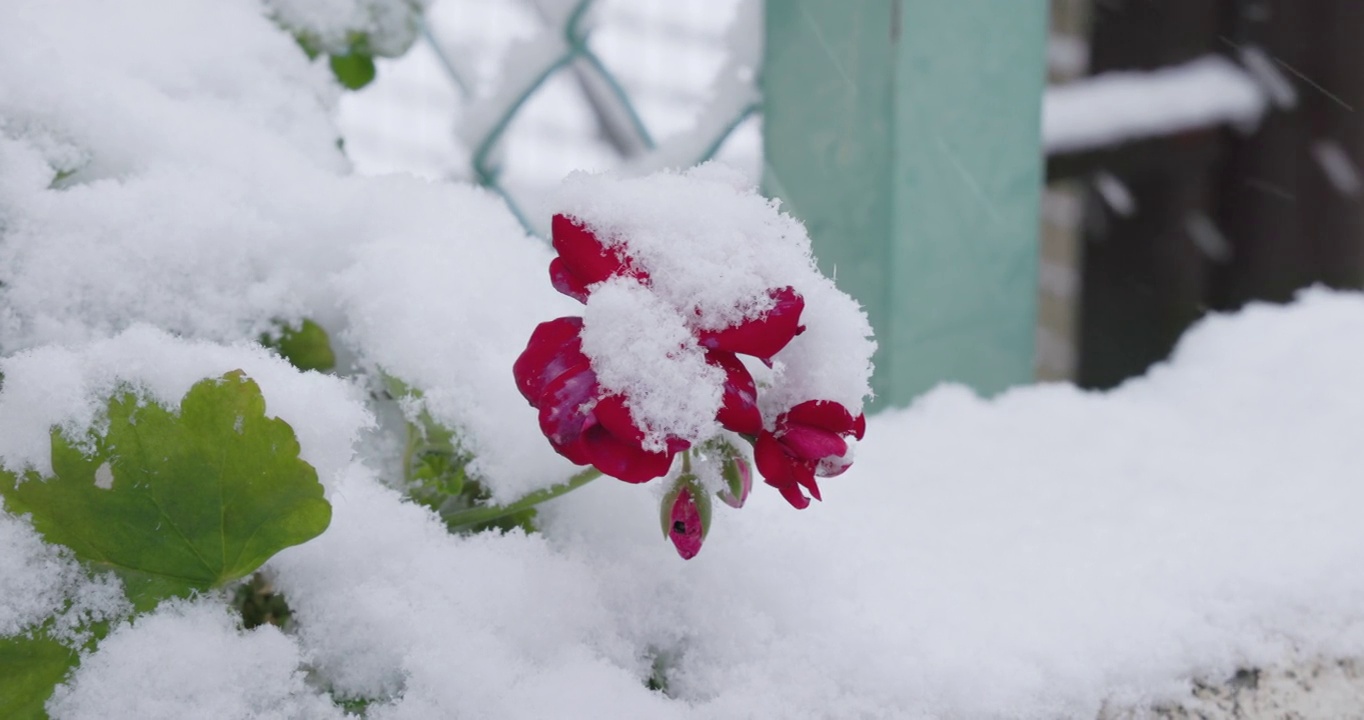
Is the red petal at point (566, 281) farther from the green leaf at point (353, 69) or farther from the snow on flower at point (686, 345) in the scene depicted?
the green leaf at point (353, 69)

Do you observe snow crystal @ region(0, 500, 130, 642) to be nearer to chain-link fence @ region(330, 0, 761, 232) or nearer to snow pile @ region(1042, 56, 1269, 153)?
chain-link fence @ region(330, 0, 761, 232)

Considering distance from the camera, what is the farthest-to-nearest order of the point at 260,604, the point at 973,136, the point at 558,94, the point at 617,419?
the point at 558,94 < the point at 973,136 < the point at 260,604 < the point at 617,419

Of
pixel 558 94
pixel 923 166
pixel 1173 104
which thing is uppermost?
pixel 923 166

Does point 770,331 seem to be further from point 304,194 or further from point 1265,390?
point 1265,390

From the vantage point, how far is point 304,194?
1.94 ft

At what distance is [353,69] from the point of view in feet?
2.58

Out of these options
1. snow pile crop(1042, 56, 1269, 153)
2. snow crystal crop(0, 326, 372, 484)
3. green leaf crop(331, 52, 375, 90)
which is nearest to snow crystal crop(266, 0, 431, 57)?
green leaf crop(331, 52, 375, 90)

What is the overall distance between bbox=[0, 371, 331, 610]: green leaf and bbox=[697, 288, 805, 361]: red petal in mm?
153

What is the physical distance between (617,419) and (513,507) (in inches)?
4.8

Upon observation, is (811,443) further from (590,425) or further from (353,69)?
(353,69)

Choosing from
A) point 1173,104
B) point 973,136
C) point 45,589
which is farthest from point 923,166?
point 1173,104

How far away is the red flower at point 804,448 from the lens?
40cm

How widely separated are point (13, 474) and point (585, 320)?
0.21 meters

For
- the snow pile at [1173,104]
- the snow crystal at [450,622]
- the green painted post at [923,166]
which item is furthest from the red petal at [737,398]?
the snow pile at [1173,104]
